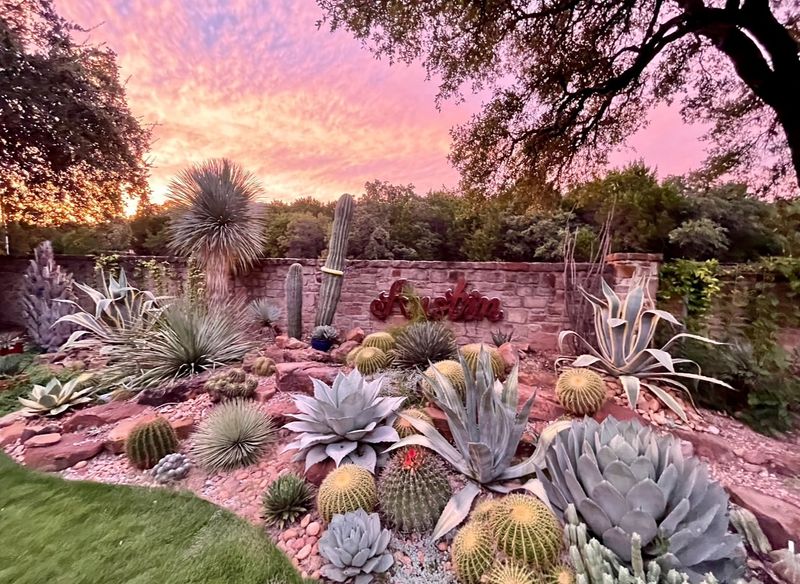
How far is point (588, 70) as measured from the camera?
18.3 ft

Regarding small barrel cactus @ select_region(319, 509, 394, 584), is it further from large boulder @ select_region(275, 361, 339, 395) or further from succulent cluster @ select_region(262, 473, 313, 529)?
large boulder @ select_region(275, 361, 339, 395)

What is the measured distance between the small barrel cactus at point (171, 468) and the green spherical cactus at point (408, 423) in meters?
1.58

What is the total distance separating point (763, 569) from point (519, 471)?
1.12 meters

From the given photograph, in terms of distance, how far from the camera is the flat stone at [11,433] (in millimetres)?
3185

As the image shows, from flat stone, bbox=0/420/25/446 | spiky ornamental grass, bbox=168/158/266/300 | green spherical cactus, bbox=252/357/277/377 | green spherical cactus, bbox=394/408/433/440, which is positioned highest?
spiky ornamental grass, bbox=168/158/266/300

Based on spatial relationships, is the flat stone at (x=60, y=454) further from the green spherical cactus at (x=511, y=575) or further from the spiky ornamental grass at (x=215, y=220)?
the spiky ornamental grass at (x=215, y=220)

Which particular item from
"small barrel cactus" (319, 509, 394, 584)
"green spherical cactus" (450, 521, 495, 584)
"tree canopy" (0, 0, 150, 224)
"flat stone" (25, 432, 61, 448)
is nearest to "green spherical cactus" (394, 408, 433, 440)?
"small barrel cactus" (319, 509, 394, 584)

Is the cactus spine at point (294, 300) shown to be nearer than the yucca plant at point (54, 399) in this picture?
No

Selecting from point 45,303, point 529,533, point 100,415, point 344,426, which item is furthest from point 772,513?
point 45,303

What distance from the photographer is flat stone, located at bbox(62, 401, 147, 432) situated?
131 inches

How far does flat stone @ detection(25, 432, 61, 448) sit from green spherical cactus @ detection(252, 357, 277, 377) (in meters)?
1.70

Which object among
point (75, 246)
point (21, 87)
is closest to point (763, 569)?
point (21, 87)

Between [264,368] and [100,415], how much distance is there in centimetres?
150

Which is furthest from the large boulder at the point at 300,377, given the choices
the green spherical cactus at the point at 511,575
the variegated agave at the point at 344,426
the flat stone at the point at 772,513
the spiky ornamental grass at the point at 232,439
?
the flat stone at the point at 772,513
